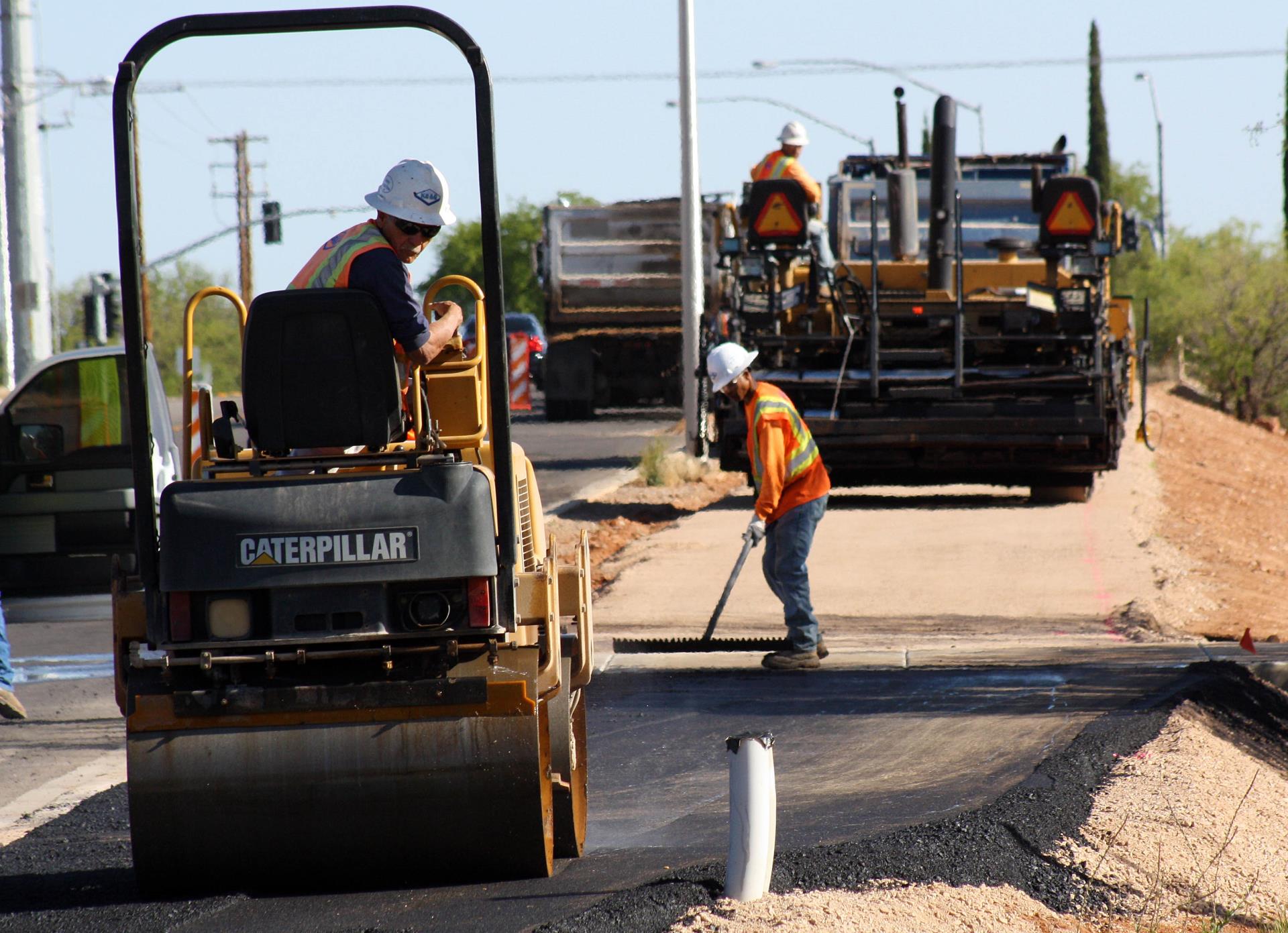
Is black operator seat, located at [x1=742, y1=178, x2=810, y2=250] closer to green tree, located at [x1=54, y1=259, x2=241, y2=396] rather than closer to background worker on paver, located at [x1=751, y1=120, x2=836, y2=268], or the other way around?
background worker on paver, located at [x1=751, y1=120, x2=836, y2=268]

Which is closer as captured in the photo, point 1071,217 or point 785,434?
point 785,434

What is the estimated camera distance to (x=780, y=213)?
1402 centimetres

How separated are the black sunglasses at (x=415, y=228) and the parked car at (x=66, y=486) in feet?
17.8

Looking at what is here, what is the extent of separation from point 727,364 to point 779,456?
0.57 meters

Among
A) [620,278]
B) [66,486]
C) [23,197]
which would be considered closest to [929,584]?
[66,486]

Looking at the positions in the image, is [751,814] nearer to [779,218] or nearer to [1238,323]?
[779,218]

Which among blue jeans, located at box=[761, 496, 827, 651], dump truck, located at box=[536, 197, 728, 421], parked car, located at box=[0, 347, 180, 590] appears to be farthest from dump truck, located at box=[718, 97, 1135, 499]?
dump truck, located at box=[536, 197, 728, 421]

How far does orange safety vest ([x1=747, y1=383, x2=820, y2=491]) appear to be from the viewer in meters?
9.19

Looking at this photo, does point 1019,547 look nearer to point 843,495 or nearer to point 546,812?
point 843,495

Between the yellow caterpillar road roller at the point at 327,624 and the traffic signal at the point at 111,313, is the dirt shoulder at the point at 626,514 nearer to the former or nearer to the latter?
the yellow caterpillar road roller at the point at 327,624

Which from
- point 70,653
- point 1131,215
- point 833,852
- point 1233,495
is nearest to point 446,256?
point 1233,495

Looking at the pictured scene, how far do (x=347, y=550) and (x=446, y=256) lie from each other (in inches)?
2613

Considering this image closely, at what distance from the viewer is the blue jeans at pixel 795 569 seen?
9133mm

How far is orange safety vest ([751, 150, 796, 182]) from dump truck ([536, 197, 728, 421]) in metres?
9.13
